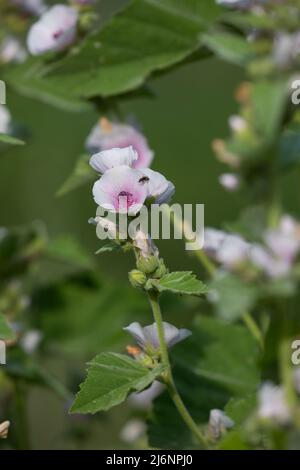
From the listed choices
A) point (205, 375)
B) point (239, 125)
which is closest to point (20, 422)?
point (205, 375)

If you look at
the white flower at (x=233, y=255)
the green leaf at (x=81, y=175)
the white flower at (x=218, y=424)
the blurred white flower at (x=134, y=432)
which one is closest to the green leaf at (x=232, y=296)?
the white flower at (x=233, y=255)

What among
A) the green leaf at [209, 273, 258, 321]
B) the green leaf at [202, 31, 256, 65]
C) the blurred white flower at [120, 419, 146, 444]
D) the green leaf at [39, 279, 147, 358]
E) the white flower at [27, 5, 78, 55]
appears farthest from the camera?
the green leaf at [39, 279, 147, 358]

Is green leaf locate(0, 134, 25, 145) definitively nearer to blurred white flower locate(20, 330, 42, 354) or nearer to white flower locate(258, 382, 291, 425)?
white flower locate(258, 382, 291, 425)

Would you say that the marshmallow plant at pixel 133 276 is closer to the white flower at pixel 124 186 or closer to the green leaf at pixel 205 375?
the white flower at pixel 124 186

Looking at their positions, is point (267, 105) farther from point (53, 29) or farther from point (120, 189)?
point (53, 29)

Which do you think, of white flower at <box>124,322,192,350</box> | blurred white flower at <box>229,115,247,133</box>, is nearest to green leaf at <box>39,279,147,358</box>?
white flower at <box>124,322,192,350</box>

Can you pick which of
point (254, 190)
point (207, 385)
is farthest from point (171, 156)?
point (254, 190)

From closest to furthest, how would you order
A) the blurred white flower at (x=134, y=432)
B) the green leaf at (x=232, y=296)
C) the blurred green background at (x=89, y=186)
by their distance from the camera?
the green leaf at (x=232, y=296) < the blurred white flower at (x=134, y=432) < the blurred green background at (x=89, y=186)
